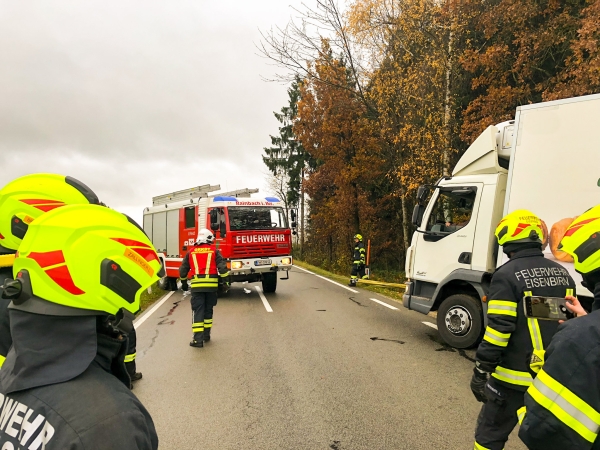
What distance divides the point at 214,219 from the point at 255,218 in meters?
1.26

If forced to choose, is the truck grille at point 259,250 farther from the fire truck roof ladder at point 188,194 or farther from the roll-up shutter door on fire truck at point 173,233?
the roll-up shutter door on fire truck at point 173,233

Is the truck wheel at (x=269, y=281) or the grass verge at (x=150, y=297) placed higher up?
the truck wheel at (x=269, y=281)

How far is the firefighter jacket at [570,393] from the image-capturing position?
1.30 metres

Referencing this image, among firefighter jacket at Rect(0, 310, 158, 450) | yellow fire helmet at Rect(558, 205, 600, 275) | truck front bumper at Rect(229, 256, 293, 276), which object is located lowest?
truck front bumper at Rect(229, 256, 293, 276)

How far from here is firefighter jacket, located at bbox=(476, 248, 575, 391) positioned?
2.48m

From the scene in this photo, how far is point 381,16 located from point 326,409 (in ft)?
45.2

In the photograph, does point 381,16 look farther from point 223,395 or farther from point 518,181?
point 223,395

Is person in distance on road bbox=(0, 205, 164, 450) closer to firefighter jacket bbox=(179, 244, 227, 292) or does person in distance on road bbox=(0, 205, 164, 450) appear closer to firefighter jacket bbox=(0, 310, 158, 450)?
firefighter jacket bbox=(0, 310, 158, 450)

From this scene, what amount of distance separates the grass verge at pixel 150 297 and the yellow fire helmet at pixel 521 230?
9.54 metres

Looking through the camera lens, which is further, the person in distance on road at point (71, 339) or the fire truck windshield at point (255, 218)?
the fire truck windshield at point (255, 218)

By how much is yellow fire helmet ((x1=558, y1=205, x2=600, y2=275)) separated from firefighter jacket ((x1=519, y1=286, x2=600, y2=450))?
Result: 95mm

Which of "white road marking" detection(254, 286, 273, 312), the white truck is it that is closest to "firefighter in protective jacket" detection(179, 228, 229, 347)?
"white road marking" detection(254, 286, 273, 312)

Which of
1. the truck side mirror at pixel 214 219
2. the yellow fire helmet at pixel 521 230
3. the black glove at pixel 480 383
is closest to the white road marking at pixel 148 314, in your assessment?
the truck side mirror at pixel 214 219

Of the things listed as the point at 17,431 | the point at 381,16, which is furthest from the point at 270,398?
the point at 381,16
